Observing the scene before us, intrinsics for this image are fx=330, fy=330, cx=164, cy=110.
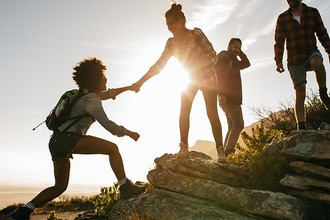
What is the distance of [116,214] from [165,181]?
1.11 m

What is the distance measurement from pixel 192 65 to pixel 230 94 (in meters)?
2.25

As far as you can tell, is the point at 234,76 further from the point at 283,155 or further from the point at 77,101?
the point at 77,101

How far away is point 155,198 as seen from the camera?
5.78 metres

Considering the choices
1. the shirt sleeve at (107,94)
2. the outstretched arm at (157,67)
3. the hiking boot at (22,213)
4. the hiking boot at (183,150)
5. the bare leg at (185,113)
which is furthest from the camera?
the outstretched arm at (157,67)

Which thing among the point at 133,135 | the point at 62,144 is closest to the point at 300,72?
the point at 133,135

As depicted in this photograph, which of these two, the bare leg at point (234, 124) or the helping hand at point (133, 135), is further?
the bare leg at point (234, 124)

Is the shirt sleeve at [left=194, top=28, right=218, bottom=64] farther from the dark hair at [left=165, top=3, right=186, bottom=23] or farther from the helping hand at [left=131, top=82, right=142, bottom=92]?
the helping hand at [left=131, top=82, right=142, bottom=92]

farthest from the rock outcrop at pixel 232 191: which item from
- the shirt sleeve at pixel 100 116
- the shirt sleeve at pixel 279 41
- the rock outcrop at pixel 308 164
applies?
the shirt sleeve at pixel 279 41

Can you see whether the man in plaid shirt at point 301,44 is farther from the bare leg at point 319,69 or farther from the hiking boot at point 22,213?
the hiking boot at point 22,213

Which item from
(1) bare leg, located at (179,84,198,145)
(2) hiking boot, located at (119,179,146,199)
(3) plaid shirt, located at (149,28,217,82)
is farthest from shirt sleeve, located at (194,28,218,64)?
(2) hiking boot, located at (119,179,146,199)

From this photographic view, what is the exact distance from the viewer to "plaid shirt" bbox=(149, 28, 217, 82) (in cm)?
616

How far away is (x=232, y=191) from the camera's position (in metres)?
5.40

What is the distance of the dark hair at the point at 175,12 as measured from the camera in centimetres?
612

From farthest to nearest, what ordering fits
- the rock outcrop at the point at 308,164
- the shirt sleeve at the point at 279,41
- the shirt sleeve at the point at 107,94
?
the shirt sleeve at the point at 279,41 → the shirt sleeve at the point at 107,94 → the rock outcrop at the point at 308,164
